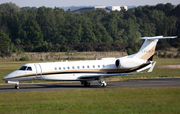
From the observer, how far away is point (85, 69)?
29375 mm

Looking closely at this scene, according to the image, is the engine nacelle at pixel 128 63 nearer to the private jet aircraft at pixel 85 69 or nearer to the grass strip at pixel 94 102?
the private jet aircraft at pixel 85 69

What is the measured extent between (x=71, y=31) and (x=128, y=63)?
272ft

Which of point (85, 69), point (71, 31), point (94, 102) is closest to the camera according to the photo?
point (94, 102)

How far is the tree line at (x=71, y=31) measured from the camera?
99.6 meters

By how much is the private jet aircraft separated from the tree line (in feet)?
212

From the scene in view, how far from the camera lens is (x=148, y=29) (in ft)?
447

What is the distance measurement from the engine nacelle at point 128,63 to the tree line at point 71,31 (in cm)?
6491

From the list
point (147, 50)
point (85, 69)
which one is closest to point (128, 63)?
point (147, 50)

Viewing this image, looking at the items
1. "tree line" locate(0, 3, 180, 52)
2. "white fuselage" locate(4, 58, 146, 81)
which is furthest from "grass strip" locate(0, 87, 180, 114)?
"tree line" locate(0, 3, 180, 52)

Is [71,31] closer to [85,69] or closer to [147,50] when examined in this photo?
[147,50]

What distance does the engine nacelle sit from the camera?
1205 inches

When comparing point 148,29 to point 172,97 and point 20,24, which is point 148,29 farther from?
point 172,97

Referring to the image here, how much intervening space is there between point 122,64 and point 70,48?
2792 inches

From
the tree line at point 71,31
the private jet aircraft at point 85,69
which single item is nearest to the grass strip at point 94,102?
the private jet aircraft at point 85,69
